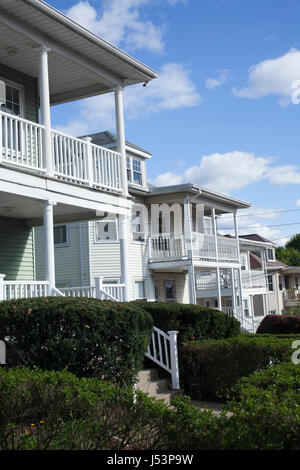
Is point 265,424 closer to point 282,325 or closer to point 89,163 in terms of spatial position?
point 89,163

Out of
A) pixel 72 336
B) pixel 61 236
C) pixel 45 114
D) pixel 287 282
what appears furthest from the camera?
pixel 287 282

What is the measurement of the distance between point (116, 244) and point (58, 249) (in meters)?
2.58

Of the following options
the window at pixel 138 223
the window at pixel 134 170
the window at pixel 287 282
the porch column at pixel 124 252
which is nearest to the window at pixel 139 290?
the window at pixel 138 223

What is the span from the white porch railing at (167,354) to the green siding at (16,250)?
4950mm

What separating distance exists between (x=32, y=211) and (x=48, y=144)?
2556 mm

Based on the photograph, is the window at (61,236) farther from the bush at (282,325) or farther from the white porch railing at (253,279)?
the white porch railing at (253,279)

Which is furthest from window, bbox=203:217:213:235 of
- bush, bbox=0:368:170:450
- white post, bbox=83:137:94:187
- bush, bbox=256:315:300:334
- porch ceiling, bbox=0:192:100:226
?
bush, bbox=0:368:170:450

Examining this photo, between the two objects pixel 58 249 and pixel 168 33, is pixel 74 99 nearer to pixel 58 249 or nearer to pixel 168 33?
pixel 168 33

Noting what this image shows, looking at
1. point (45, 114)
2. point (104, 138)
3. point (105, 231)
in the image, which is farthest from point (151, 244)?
point (45, 114)

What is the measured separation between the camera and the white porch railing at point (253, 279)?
116 feet

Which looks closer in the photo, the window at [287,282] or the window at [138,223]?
the window at [138,223]

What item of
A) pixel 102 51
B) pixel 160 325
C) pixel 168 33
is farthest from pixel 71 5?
pixel 160 325

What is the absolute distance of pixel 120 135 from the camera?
1357 centimetres

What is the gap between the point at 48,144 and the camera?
36.6 feet
